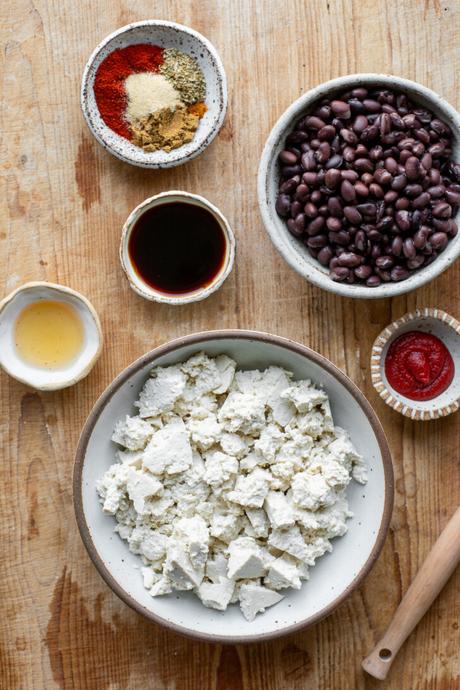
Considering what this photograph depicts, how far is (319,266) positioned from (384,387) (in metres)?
0.40

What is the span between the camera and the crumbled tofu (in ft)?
6.92

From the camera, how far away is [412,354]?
7.45ft

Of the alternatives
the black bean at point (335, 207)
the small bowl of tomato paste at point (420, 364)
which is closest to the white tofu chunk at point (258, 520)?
the small bowl of tomato paste at point (420, 364)

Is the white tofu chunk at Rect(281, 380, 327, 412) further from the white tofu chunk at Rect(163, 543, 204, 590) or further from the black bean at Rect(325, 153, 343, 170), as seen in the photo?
the black bean at Rect(325, 153, 343, 170)

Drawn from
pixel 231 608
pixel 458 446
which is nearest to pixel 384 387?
pixel 458 446

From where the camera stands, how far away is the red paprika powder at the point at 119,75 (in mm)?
2250

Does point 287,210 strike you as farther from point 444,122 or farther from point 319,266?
point 444,122

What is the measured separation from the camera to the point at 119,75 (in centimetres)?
226

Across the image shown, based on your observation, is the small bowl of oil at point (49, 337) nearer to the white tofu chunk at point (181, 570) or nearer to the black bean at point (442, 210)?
the white tofu chunk at point (181, 570)

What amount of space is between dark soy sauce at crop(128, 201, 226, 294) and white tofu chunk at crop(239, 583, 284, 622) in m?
0.87

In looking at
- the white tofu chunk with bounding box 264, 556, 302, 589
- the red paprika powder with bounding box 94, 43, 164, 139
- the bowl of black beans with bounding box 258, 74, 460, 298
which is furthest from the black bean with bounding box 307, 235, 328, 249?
the white tofu chunk with bounding box 264, 556, 302, 589

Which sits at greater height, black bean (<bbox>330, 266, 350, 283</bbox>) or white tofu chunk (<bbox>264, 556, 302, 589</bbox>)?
black bean (<bbox>330, 266, 350, 283</bbox>)

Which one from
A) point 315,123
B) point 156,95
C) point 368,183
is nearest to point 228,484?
point 368,183

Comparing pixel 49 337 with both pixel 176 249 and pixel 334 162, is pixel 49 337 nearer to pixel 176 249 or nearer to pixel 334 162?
pixel 176 249
